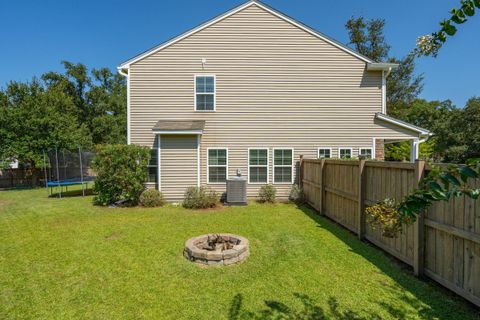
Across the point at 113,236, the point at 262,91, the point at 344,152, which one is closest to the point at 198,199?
the point at 113,236

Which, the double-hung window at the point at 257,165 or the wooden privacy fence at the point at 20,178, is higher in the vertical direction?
the double-hung window at the point at 257,165

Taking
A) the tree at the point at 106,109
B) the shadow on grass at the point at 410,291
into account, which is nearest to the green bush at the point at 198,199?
the shadow on grass at the point at 410,291

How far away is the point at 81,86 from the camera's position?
29297 mm

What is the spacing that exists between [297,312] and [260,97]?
8.69m

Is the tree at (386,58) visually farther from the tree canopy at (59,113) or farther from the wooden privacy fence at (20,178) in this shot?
the wooden privacy fence at (20,178)

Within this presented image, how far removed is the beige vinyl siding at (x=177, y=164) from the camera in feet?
32.5

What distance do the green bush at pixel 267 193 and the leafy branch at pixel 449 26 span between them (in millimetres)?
8637

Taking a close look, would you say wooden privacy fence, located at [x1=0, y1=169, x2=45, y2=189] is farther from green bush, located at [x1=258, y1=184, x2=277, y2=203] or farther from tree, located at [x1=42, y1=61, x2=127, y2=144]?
green bush, located at [x1=258, y1=184, x2=277, y2=203]

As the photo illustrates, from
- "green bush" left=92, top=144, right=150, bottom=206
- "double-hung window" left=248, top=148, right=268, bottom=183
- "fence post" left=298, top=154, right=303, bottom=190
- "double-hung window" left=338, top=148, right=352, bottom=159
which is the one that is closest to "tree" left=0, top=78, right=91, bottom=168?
"green bush" left=92, top=144, right=150, bottom=206

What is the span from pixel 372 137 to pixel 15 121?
64.4 ft

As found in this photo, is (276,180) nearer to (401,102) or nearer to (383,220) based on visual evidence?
(383,220)

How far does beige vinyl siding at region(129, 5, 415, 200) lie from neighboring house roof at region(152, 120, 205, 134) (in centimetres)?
24

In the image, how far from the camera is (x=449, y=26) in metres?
1.45

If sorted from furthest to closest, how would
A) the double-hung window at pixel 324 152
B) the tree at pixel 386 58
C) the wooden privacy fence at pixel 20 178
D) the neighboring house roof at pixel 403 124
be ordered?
1. the tree at pixel 386 58
2. the wooden privacy fence at pixel 20 178
3. the double-hung window at pixel 324 152
4. the neighboring house roof at pixel 403 124
